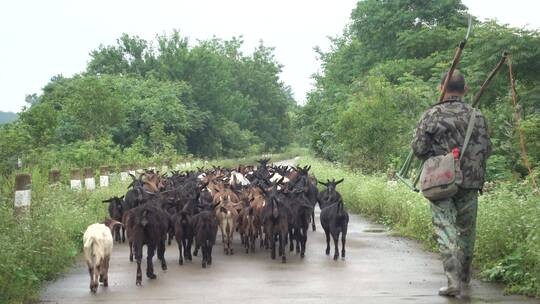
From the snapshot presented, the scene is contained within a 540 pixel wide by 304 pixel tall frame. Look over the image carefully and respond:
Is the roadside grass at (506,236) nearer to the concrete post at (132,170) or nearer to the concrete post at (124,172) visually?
the concrete post at (124,172)

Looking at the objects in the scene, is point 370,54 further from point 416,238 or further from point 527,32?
point 416,238

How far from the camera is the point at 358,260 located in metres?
12.6

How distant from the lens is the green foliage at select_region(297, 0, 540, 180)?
62.8 ft

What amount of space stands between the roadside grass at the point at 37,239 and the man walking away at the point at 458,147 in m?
4.80

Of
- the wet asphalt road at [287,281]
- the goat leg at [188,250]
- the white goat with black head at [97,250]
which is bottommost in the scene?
the wet asphalt road at [287,281]

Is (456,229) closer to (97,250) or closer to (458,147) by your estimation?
(458,147)

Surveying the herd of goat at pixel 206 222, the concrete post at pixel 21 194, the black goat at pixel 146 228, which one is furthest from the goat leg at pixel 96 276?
the concrete post at pixel 21 194

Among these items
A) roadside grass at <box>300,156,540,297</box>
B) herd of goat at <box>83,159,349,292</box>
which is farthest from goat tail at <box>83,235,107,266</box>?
roadside grass at <box>300,156,540,297</box>

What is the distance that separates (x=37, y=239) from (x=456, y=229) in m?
5.49

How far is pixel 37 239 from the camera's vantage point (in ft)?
34.7

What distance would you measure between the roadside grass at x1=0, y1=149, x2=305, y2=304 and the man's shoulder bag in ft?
15.6

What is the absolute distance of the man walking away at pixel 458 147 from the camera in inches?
353

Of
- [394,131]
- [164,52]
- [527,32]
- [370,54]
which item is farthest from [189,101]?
[527,32]

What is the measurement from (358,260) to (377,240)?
2.96 meters
